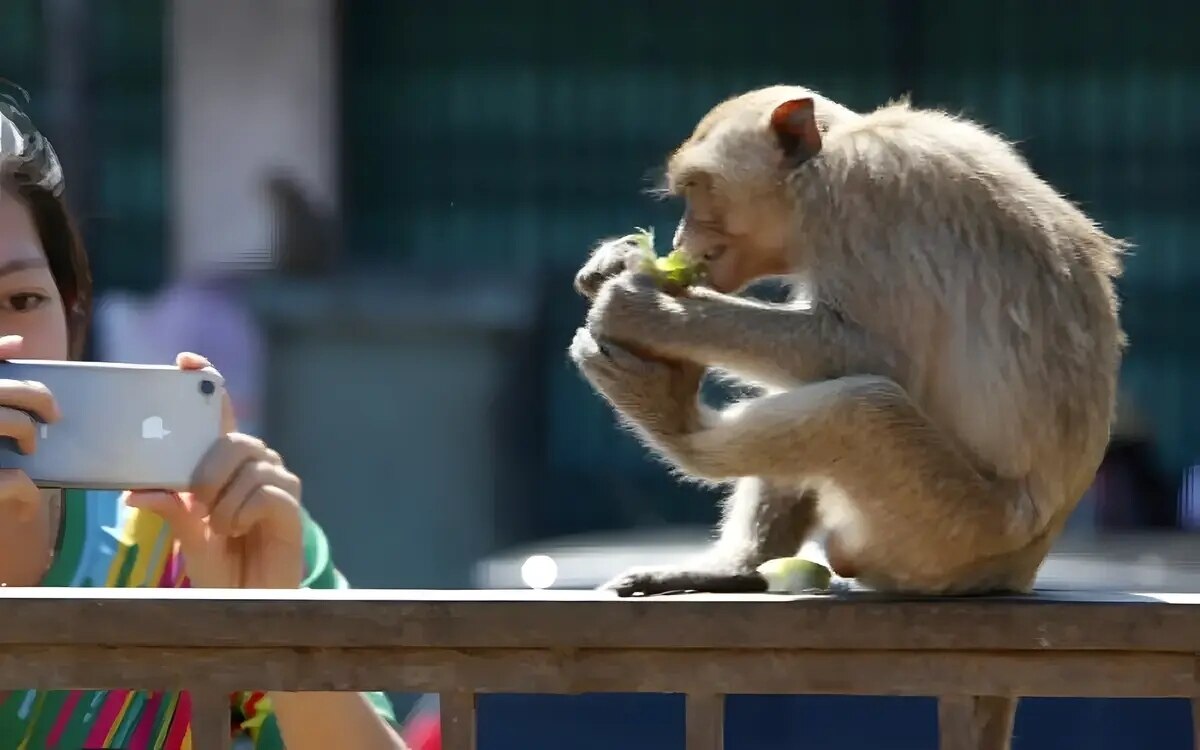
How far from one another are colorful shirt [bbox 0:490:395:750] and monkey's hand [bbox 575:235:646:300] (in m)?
0.58

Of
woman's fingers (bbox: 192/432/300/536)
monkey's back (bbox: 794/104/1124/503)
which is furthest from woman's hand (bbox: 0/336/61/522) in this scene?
monkey's back (bbox: 794/104/1124/503)

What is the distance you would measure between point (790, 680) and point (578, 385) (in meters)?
6.05

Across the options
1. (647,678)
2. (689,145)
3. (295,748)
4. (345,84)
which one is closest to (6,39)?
(345,84)

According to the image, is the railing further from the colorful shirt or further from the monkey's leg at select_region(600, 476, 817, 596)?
the monkey's leg at select_region(600, 476, 817, 596)

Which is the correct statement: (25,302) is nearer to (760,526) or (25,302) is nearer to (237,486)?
(237,486)

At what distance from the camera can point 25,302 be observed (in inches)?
107

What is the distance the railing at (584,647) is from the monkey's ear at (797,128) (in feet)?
3.27

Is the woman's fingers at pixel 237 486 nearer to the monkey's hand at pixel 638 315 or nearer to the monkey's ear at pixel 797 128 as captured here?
the monkey's hand at pixel 638 315

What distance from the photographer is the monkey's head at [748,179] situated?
3.08 m

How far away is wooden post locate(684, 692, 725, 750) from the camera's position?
226 cm

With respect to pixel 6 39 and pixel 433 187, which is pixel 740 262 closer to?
pixel 433 187

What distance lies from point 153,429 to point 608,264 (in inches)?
32.7

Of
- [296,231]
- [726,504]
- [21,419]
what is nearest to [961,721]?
[726,504]

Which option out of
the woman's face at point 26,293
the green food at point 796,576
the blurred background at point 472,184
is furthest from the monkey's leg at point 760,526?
the blurred background at point 472,184
